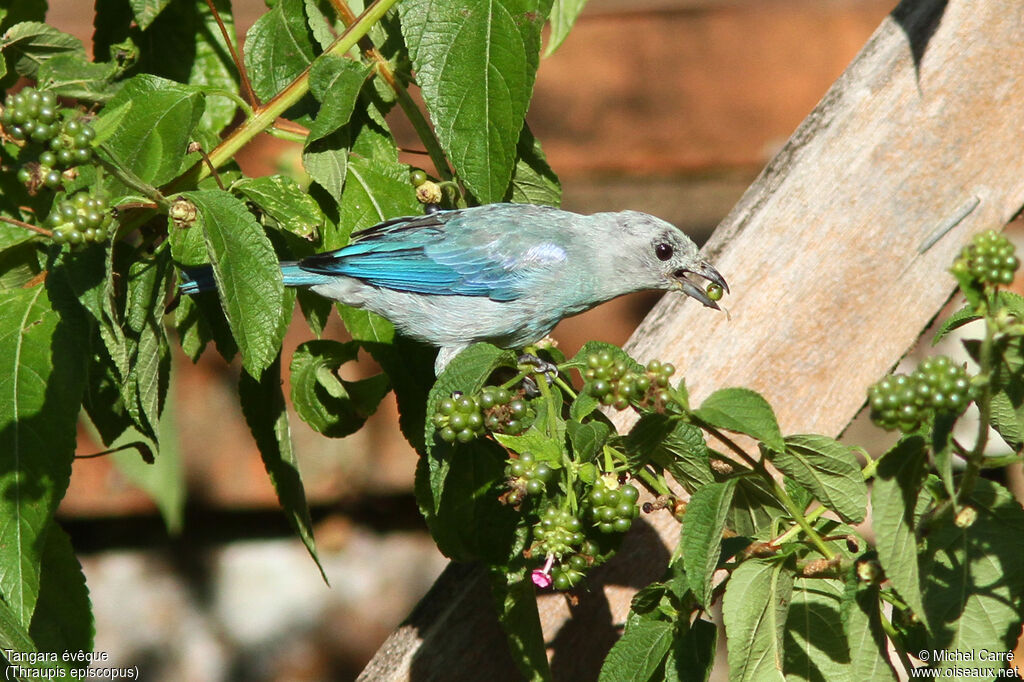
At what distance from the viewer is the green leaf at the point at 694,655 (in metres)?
1.62

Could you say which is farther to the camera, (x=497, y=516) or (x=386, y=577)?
(x=386, y=577)

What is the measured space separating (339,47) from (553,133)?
2711 mm

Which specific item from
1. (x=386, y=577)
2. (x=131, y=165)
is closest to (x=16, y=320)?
(x=131, y=165)

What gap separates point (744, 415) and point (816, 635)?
0.51 metres

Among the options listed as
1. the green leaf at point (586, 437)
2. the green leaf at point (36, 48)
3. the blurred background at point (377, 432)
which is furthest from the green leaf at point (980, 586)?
the blurred background at point (377, 432)

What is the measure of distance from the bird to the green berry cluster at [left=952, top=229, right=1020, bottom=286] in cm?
152

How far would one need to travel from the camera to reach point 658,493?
73.5 inches

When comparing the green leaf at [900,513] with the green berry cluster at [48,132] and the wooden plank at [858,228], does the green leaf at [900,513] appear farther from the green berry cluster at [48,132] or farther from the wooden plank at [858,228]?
the green berry cluster at [48,132]

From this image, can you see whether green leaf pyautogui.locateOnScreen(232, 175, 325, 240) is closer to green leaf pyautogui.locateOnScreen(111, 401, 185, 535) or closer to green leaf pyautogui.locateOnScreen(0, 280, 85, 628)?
green leaf pyautogui.locateOnScreen(0, 280, 85, 628)

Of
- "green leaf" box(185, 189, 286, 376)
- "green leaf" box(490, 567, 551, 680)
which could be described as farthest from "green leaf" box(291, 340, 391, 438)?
"green leaf" box(490, 567, 551, 680)

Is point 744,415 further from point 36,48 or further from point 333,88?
point 36,48

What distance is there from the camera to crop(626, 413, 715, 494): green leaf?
1.57 meters

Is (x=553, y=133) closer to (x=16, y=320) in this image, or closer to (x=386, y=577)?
(x=386, y=577)

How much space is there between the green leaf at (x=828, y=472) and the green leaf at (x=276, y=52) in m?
1.27
